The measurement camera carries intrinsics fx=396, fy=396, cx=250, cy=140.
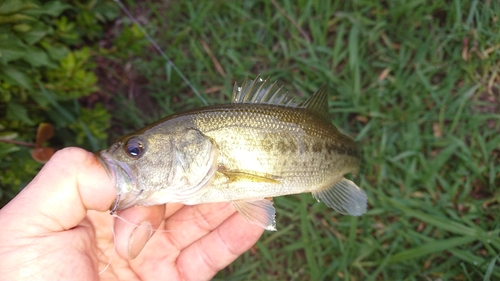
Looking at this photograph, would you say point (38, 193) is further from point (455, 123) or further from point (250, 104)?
point (455, 123)

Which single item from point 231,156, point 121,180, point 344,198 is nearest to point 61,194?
point 121,180

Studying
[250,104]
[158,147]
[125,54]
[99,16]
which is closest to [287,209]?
[250,104]

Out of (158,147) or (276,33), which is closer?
(158,147)

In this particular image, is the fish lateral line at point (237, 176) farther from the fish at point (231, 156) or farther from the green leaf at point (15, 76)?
the green leaf at point (15, 76)

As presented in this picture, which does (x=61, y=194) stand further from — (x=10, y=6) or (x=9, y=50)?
(x=10, y=6)

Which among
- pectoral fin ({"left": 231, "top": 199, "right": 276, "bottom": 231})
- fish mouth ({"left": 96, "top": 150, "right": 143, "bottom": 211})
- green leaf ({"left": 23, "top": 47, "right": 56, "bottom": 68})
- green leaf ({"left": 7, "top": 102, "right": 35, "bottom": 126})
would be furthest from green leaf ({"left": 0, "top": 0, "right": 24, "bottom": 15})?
pectoral fin ({"left": 231, "top": 199, "right": 276, "bottom": 231})

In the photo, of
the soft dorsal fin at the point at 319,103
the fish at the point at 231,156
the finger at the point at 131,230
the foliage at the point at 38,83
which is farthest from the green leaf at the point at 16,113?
the soft dorsal fin at the point at 319,103
